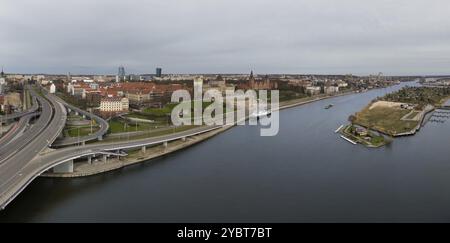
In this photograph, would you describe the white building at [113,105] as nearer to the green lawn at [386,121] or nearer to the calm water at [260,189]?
the calm water at [260,189]

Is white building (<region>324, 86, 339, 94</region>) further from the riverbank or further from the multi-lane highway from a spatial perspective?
the multi-lane highway

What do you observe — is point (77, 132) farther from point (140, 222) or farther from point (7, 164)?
point (140, 222)

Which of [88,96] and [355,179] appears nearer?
[355,179]

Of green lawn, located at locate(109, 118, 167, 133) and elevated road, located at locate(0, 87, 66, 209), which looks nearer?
elevated road, located at locate(0, 87, 66, 209)

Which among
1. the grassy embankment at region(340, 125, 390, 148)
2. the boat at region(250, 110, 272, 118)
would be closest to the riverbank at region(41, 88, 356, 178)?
the grassy embankment at region(340, 125, 390, 148)
